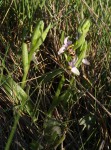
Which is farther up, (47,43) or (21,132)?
(47,43)

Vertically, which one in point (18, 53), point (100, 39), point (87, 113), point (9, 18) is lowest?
point (87, 113)

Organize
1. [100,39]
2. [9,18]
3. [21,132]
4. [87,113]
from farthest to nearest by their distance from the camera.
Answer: [9,18] < [100,39] < [87,113] < [21,132]

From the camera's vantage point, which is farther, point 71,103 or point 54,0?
point 54,0

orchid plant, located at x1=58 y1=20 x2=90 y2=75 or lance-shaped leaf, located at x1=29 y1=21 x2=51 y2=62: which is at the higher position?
lance-shaped leaf, located at x1=29 y1=21 x2=51 y2=62

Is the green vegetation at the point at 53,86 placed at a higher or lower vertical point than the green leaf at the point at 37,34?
lower

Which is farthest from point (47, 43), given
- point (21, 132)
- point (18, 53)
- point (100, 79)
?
point (21, 132)

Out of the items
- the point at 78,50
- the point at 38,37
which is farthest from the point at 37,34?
the point at 78,50

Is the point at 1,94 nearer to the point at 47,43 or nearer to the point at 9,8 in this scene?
the point at 47,43

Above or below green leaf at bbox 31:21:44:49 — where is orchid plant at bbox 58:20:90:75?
below
